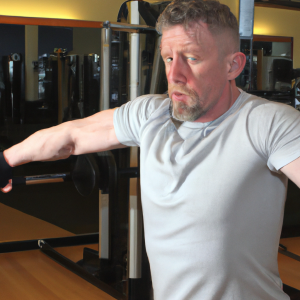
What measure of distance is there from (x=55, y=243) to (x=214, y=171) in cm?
230

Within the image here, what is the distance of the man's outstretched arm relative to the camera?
1.16 m

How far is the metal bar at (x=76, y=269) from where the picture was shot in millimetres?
2139

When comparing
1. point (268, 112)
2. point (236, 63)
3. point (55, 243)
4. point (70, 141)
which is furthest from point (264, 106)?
point (55, 243)

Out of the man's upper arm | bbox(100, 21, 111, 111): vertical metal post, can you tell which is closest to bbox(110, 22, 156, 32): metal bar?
bbox(100, 21, 111, 111): vertical metal post

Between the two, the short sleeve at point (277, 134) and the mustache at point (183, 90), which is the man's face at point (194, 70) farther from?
the short sleeve at point (277, 134)

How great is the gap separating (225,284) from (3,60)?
226 cm

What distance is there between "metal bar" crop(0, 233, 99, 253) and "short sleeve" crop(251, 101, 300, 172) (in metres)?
2.35

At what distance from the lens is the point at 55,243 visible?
2.88 meters

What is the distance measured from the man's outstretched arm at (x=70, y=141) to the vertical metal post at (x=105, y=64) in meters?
0.75

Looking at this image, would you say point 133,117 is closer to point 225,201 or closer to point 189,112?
point 189,112

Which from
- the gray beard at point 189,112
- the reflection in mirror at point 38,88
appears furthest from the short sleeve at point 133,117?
the reflection in mirror at point 38,88

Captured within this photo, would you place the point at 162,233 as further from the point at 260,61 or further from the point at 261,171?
the point at 260,61

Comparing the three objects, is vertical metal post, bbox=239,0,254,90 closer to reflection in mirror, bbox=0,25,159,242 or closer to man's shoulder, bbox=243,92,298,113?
reflection in mirror, bbox=0,25,159,242

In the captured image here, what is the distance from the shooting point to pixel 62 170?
2771mm
